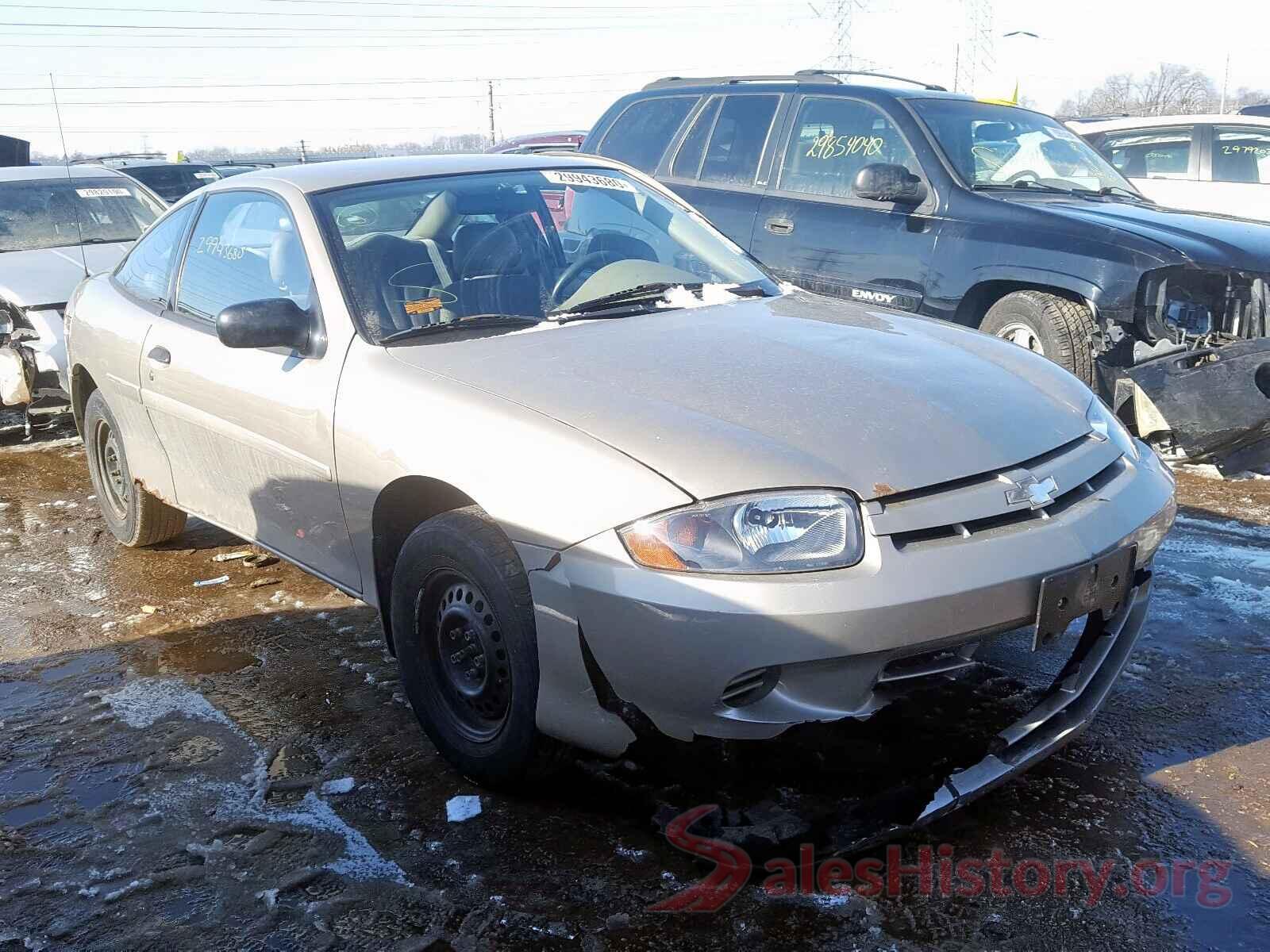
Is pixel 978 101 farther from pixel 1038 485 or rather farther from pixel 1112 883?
pixel 1112 883

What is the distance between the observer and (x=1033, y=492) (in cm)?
269

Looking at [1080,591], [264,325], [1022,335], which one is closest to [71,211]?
[264,325]

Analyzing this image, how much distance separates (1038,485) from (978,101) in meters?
4.78

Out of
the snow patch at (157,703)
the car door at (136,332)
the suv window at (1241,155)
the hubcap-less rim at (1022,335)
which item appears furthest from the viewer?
the suv window at (1241,155)

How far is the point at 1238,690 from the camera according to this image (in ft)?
11.4

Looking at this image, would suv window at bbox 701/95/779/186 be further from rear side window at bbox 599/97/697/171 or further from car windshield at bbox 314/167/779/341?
car windshield at bbox 314/167/779/341

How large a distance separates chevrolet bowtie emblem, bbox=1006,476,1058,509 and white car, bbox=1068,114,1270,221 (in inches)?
323

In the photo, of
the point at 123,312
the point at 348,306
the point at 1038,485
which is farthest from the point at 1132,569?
the point at 123,312

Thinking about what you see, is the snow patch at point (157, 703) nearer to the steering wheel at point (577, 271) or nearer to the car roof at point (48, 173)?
the steering wheel at point (577, 271)

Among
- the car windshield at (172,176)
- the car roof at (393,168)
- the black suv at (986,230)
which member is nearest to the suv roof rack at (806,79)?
the black suv at (986,230)

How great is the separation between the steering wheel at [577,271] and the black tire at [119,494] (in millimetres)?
2296

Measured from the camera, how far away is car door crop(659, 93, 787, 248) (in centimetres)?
695

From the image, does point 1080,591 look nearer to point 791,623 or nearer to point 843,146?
point 791,623

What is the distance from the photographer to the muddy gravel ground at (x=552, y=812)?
2498 millimetres
